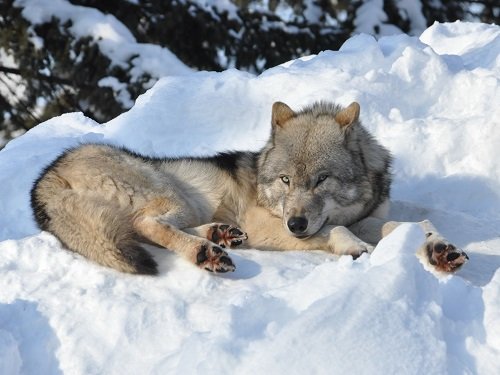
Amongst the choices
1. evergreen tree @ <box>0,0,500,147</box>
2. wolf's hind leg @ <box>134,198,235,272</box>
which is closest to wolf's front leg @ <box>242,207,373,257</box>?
wolf's hind leg @ <box>134,198,235,272</box>

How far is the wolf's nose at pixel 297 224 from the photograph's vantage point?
4305mm

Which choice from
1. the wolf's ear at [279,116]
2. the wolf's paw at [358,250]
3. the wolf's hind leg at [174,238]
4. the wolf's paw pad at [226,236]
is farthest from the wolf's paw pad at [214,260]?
the wolf's ear at [279,116]

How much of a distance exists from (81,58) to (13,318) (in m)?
8.64

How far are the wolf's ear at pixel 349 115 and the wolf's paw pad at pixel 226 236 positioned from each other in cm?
116

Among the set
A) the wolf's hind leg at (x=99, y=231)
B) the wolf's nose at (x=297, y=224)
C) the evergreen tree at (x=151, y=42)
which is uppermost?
the wolf's hind leg at (x=99, y=231)

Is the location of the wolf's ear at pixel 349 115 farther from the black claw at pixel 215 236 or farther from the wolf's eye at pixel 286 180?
the black claw at pixel 215 236

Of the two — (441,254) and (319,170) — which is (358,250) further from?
(319,170)

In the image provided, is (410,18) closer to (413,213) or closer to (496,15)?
(496,15)

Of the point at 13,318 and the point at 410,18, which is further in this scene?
the point at 410,18

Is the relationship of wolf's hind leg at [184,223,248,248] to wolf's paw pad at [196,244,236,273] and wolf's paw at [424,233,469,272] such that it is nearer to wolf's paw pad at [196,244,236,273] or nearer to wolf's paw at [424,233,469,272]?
wolf's paw pad at [196,244,236,273]

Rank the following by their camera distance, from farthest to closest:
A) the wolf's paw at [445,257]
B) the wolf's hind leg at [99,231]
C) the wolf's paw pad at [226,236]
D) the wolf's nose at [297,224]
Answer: the wolf's nose at [297,224] → the wolf's paw pad at [226,236] → the wolf's hind leg at [99,231] → the wolf's paw at [445,257]

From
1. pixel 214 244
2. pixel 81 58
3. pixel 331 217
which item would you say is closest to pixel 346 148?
pixel 331 217

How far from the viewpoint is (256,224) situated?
465cm

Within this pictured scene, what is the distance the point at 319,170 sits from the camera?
4559 mm
